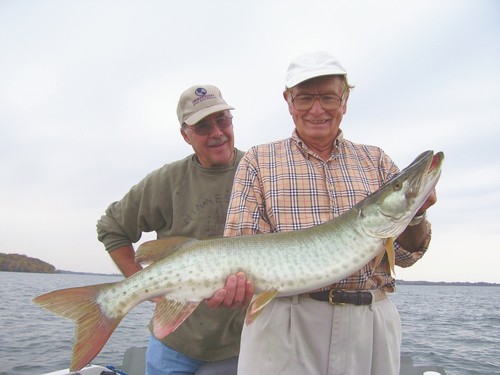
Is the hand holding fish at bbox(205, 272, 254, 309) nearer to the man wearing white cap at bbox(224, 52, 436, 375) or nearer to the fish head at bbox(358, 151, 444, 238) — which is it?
the man wearing white cap at bbox(224, 52, 436, 375)

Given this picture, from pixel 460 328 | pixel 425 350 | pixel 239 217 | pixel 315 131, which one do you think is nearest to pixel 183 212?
pixel 239 217

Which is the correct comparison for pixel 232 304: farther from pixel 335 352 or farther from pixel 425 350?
pixel 425 350

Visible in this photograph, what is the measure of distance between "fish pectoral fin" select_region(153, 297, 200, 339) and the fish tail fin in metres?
0.25

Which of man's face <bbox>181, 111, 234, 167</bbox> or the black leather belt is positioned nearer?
the black leather belt

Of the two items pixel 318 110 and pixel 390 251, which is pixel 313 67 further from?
pixel 390 251

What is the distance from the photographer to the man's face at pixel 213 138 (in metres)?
3.94

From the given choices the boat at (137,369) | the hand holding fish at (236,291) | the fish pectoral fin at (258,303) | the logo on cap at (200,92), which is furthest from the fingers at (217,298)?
the boat at (137,369)

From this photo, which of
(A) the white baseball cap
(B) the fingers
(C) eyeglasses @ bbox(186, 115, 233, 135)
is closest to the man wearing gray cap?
(C) eyeglasses @ bbox(186, 115, 233, 135)

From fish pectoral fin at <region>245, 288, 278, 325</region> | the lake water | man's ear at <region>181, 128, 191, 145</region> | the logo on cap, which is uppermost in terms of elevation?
the logo on cap

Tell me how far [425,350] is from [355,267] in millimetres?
11801

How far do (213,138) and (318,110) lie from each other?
136 cm

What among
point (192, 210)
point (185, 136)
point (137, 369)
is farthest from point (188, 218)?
point (137, 369)

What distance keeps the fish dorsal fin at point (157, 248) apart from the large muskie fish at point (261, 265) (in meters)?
0.09

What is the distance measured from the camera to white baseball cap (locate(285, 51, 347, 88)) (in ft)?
8.89
